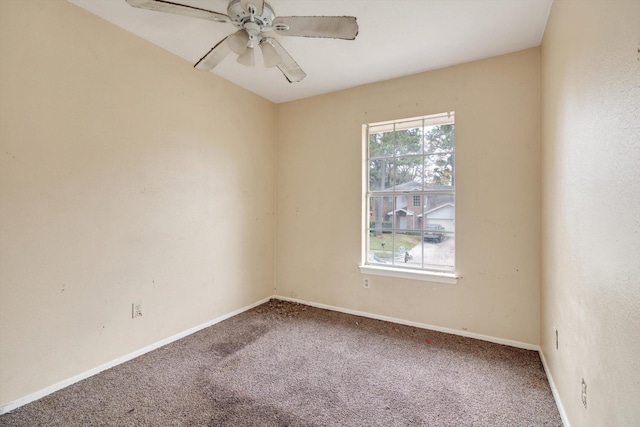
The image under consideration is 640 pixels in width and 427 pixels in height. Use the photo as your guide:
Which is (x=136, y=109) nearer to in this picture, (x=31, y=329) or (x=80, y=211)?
(x=80, y=211)

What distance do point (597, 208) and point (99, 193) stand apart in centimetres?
289

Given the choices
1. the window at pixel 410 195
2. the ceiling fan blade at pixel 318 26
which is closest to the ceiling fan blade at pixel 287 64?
the ceiling fan blade at pixel 318 26

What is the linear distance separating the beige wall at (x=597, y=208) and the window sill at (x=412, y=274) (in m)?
0.92

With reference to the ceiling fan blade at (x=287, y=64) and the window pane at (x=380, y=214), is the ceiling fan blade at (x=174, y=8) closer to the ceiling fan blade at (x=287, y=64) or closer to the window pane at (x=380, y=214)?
the ceiling fan blade at (x=287, y=64)

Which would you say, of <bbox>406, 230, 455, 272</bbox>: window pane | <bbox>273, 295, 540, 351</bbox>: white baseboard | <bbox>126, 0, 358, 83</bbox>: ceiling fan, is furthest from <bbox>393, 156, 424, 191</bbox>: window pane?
<bbox>126, 0, 358, 83</bbox>: ceiling fan

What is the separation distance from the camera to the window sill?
2764mm

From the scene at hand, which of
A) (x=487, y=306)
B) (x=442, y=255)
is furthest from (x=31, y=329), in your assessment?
(x=487, y=306)

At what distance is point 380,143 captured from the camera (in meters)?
3.24

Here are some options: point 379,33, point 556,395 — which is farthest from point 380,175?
point 556,395

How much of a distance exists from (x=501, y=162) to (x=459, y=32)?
3.71 ft

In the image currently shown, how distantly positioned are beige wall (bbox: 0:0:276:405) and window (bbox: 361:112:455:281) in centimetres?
161

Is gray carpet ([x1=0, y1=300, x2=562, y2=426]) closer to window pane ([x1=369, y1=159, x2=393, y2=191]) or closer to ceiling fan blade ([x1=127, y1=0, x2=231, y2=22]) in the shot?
window pane ([x1=369, y1=159, x2=393, y2=191])

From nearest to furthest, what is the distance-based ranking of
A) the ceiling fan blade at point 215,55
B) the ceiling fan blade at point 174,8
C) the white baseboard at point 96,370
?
the ceiling fan blade at point 174,8, the white baseboard at point 96,370, the ceiling fan blade at point 215,55

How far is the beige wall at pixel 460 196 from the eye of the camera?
8.06 feet
